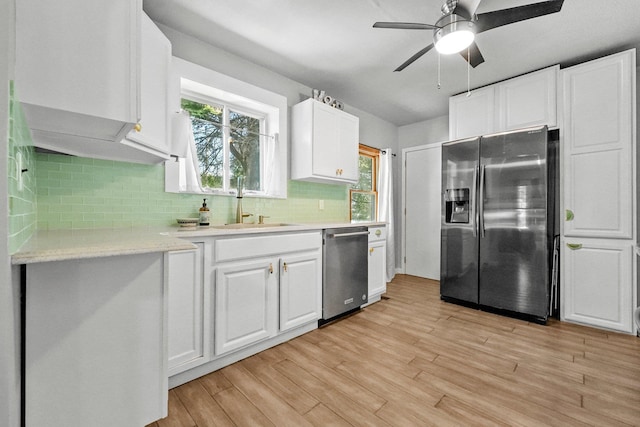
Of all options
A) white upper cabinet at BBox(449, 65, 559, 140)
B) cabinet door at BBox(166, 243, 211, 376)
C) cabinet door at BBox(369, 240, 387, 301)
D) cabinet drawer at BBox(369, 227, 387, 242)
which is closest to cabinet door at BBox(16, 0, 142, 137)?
cabinet door at BBox(166, 243, 211, 376)

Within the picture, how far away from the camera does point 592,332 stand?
2.49 meters

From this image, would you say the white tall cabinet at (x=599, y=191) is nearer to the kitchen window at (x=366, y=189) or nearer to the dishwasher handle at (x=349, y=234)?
the dishwasher handle at (x=349, y=234)

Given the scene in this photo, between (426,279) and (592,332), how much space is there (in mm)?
2047

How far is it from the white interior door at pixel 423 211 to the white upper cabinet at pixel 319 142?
175cm

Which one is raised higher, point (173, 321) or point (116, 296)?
point (116, 296)

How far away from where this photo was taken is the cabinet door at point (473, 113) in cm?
321

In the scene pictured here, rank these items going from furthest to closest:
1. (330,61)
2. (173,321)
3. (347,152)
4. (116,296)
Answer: (347,152) < (330,61) < (173,321) < (116,296)

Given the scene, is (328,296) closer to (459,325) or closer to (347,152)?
(459,325)

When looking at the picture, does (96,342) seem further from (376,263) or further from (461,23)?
(376,263)

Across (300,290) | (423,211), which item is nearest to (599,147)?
(423,211)

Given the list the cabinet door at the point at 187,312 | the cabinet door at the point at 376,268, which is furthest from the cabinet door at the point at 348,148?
the cabinet door at the point at 187,312

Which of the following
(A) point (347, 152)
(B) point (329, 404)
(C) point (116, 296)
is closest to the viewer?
(C) point (116, 296)

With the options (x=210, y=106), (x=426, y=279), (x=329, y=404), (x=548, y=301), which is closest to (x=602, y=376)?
(x=548, y=301)

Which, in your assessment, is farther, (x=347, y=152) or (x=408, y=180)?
(x=408, y=180)
